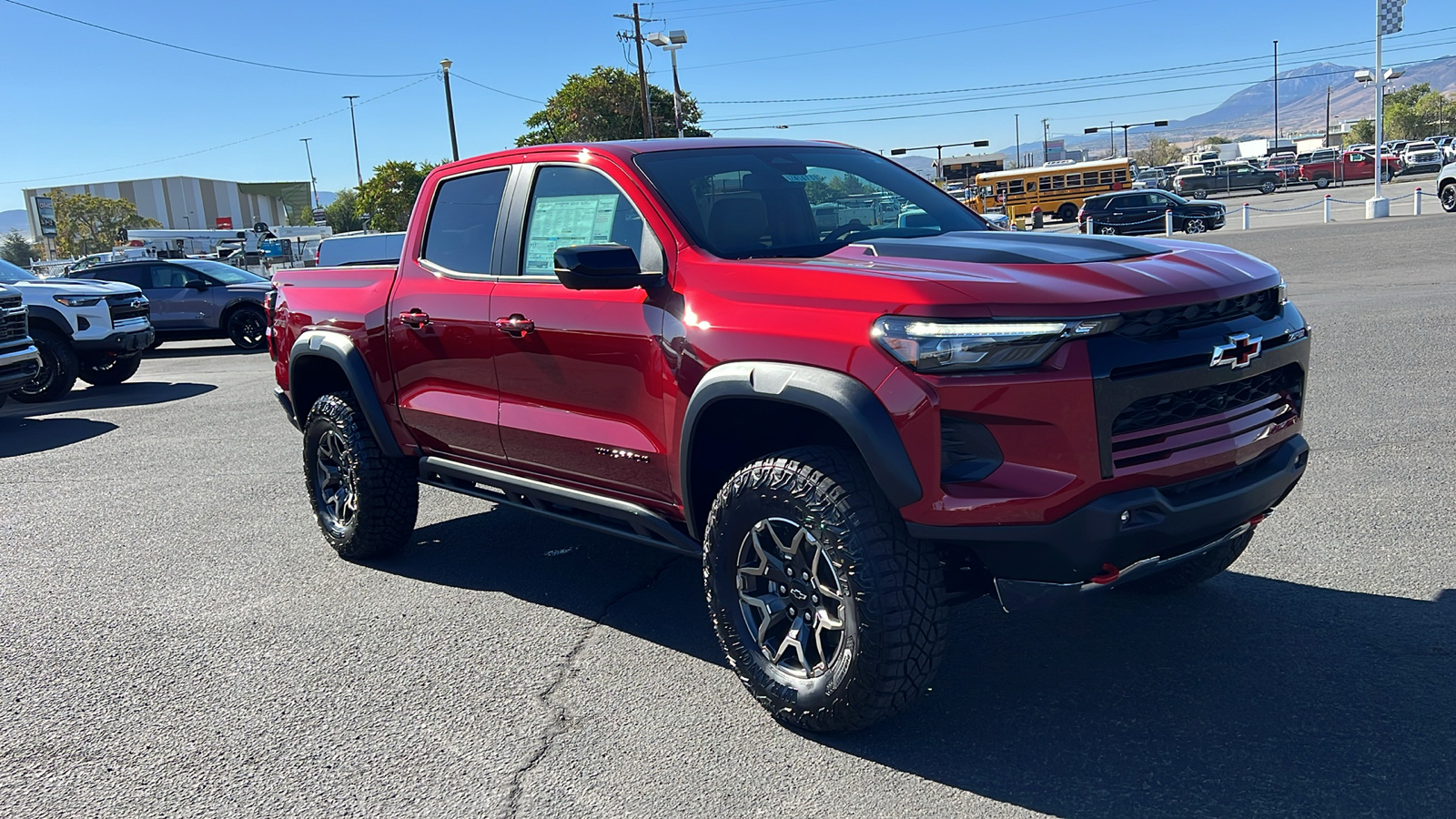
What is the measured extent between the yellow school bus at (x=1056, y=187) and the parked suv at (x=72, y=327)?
1604 inches

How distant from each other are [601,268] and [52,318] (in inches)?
470

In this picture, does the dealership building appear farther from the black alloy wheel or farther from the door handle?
the door handle

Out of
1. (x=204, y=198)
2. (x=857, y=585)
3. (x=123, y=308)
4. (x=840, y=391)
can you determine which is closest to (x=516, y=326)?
(x=840, y=391)

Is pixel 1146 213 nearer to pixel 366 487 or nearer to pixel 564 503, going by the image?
pixel 366 487

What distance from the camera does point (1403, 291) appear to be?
13.9 metres

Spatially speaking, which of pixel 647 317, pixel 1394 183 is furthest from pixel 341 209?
pixel 647 317

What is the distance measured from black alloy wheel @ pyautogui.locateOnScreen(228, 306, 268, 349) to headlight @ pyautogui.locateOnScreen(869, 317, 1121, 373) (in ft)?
57.5

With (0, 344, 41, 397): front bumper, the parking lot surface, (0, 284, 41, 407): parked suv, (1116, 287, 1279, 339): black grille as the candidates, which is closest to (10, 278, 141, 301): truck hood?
(0, 284, 41, 407): parked suv

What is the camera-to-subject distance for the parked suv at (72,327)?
1320cm

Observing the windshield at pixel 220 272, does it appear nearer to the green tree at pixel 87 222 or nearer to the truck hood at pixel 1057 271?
the truck hood at pixel 1057 271

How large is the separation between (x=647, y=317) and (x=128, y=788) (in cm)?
218

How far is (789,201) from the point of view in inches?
176

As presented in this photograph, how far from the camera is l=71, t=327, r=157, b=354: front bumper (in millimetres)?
13508

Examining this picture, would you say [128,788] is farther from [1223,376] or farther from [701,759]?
[1223,376]
